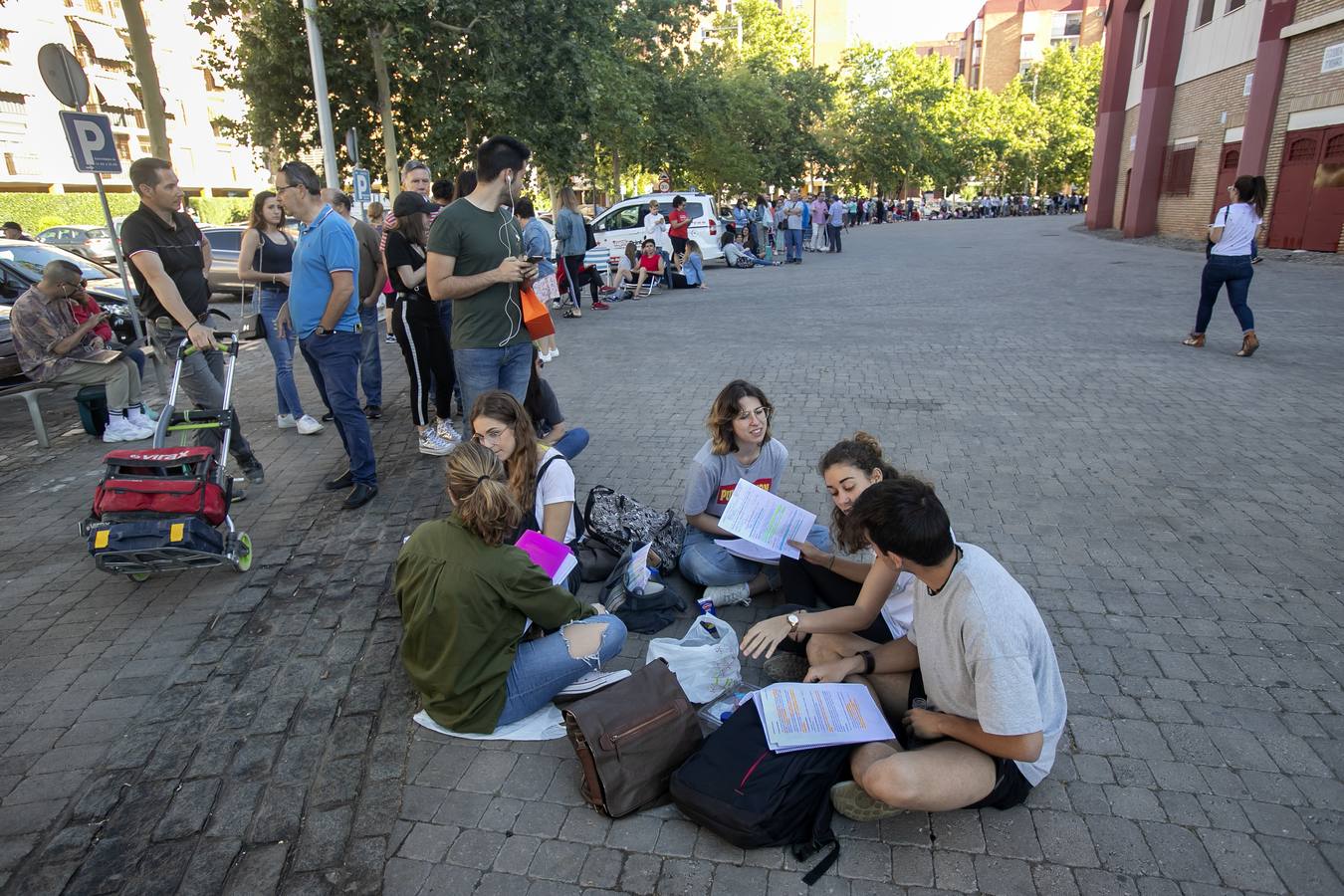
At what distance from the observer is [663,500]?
205 inches

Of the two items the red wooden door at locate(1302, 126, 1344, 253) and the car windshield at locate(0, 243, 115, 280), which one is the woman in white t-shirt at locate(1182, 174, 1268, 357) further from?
the car windshield at locate(0, 243, 115, 280)

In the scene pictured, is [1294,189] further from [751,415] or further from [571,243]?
[751,415]

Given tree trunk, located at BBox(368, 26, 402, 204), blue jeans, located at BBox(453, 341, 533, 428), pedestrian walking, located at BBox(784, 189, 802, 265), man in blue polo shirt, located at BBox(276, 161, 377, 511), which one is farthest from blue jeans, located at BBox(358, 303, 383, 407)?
pedestrian walking, located at BBox(784, 189, 802, 265)

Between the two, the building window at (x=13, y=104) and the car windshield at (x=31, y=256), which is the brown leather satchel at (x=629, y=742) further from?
the building window at (x=13, y=104)

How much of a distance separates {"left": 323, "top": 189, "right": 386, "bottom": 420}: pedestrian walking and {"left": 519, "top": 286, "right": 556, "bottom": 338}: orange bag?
6.86ft

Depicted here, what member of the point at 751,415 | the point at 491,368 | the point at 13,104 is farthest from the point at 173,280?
the point at 13,104

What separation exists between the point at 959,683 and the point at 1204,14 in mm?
26851

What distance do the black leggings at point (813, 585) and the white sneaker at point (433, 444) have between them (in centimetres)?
322

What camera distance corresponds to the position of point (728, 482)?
13.6 ft

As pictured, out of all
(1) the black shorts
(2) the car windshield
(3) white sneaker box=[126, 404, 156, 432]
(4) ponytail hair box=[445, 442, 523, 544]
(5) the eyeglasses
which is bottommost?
(1) the black shorts

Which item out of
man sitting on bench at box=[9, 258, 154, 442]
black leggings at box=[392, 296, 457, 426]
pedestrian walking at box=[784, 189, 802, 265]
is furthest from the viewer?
pedestrian walking at box=[784, 189, 802, 265]

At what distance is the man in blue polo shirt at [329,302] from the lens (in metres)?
4.93

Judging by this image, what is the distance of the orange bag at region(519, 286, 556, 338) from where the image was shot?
488cm

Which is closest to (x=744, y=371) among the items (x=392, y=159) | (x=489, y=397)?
(x=489, y=397)
